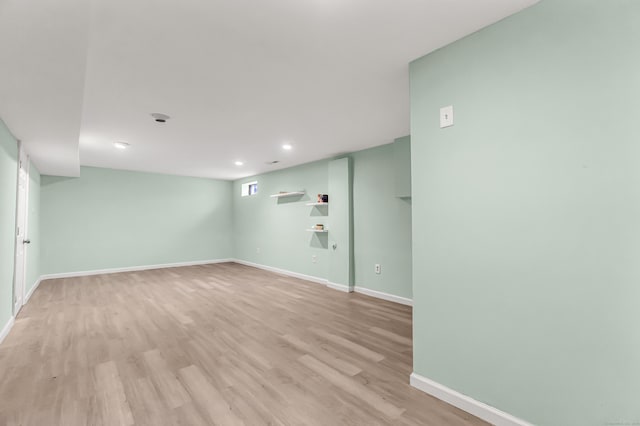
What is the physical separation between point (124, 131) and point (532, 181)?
4.46 m

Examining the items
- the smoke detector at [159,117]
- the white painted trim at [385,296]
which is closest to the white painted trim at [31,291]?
the smoke detector at [159,117]

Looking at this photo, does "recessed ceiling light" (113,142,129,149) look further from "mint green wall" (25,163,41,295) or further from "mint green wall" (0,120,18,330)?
"mint green wall" (25,163,41,295)

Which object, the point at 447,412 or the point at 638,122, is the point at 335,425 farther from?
the point at 638,122

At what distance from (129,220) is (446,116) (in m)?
7.42

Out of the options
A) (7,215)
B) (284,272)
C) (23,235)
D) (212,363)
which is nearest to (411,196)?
(212,363)

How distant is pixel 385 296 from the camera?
4.48 meters

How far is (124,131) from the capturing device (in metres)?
3.70

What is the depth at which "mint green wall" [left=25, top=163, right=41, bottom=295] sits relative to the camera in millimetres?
4598

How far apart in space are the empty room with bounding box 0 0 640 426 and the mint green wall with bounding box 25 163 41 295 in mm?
1001

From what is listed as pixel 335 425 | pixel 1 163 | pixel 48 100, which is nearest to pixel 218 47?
pixel 48 100

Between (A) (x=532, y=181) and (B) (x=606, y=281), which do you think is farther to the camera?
(A) (x=532, y=181)

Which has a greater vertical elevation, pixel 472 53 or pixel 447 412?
pixel 472 53

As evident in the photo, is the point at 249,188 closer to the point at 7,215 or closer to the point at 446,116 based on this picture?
the point at 7,215

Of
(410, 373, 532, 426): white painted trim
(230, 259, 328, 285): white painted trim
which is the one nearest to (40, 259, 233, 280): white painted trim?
(230, 259, 328, 285): white painted trim
